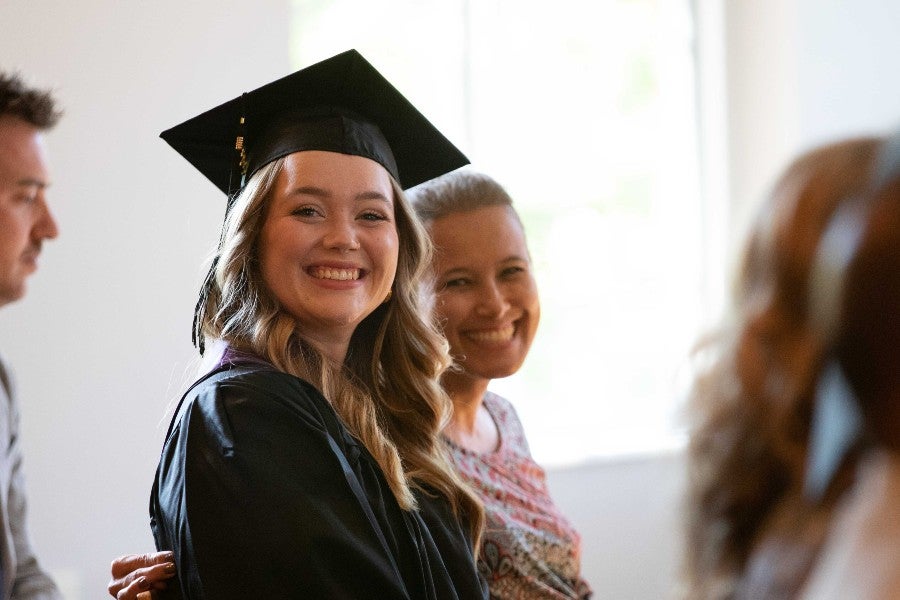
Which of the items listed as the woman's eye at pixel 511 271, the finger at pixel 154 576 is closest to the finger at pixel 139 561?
the finger at pixel 154 576

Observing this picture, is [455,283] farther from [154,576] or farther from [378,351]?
[154,576]

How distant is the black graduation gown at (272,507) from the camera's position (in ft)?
5.48

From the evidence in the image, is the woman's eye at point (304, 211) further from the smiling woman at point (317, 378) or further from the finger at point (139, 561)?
the finger at point (139, 561)

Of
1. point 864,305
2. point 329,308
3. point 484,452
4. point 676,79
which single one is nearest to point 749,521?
point 864,305

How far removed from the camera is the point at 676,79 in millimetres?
5812

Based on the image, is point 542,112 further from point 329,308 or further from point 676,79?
point 329,308

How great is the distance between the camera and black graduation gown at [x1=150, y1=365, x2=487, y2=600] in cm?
167

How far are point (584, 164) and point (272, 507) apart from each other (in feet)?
13.2

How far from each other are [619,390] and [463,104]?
1.65 meters

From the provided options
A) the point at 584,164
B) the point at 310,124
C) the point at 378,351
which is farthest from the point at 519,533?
the point at 584,164

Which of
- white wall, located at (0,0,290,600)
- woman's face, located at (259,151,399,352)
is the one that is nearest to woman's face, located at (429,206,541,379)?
woman's face, located at (259,151,399,352)

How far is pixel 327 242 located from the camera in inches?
80.4

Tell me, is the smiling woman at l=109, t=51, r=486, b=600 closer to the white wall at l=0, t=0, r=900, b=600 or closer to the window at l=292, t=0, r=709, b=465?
the white wall at l=0, t=0, r=900, b=600

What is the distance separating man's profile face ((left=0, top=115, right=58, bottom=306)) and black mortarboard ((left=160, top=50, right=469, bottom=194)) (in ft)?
1.74
